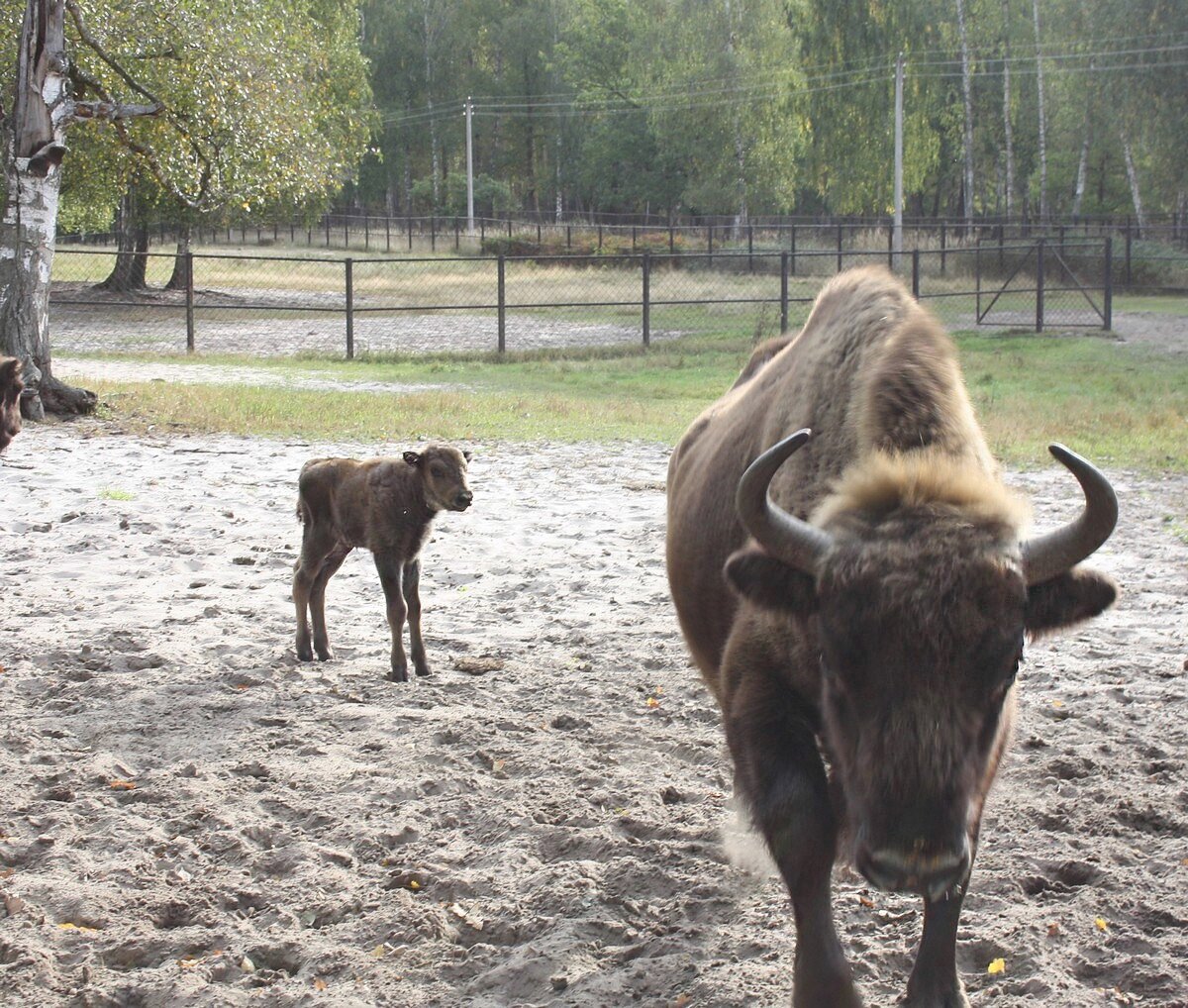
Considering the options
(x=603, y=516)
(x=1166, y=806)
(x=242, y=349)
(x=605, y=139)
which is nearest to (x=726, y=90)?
(x=605, y=139)

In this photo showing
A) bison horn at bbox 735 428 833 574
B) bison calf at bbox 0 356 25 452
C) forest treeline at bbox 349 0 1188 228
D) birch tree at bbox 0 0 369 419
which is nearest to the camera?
bison horn at bbox 735 428 833 574

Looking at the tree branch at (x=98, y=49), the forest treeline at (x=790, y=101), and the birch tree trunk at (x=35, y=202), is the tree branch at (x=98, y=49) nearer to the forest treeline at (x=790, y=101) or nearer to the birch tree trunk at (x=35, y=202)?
the birch tree trunk at (x=35, y=202)

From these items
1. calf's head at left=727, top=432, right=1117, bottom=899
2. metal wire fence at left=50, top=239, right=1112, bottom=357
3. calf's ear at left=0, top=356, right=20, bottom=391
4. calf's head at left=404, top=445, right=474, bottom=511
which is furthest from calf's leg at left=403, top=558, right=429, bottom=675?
metal wire fence at left=50, top=239, right=1112, bottom=357

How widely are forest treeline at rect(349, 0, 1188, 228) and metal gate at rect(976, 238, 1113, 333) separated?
10333mm

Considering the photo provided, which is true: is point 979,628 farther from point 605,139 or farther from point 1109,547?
point 605,139

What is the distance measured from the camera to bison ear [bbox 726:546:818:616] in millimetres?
3379

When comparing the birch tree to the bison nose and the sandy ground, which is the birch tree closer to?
the sandy ground

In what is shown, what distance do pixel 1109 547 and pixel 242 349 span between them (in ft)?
67.5

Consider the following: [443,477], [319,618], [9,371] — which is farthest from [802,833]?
[9,371]

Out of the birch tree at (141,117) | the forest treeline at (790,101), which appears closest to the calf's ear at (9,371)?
the birch tree at (141,117)

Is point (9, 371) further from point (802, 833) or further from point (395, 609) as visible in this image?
point (802, 833)

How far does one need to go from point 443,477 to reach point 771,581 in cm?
412

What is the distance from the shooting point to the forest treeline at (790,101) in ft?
182

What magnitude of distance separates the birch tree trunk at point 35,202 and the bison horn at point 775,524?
13527mm
